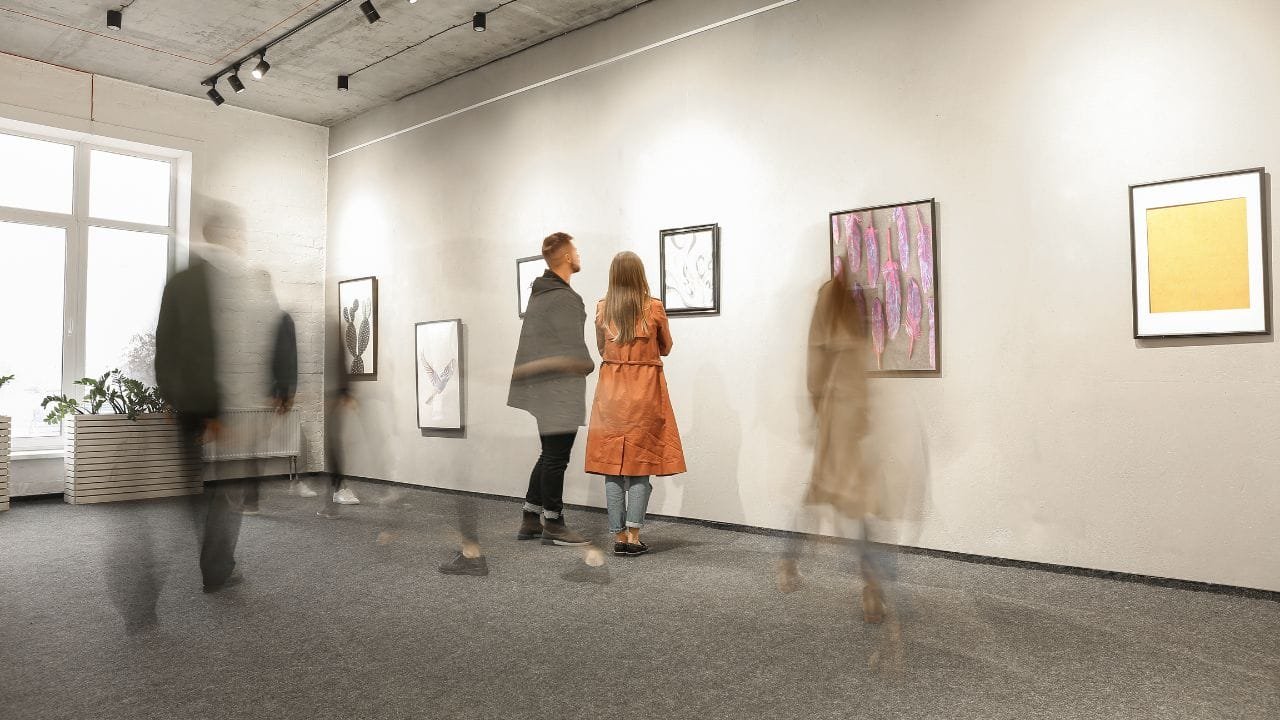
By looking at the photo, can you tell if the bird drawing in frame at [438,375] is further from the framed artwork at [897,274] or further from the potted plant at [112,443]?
the potted plant at [112,443]

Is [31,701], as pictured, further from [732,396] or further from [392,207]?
[732,396]

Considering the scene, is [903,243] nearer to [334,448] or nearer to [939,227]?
[939,227]

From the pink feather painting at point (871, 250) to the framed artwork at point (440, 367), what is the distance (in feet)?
7.03

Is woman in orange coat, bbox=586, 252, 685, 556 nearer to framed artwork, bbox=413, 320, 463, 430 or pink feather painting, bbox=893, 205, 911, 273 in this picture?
framed artwork, bbox=413, 320, 463, 430

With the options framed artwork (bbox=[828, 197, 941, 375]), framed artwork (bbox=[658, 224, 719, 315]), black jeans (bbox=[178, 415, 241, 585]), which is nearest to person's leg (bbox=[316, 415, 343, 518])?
black jeans (bbox=[178, 415, 241, 585])

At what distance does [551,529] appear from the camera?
3980 millimetres

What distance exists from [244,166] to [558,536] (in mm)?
2244

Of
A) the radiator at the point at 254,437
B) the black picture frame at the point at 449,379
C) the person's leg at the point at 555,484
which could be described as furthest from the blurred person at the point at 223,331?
the person's leg at the point at 555,484

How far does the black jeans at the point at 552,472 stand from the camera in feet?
12.3

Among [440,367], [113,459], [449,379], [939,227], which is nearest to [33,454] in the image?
[113,459]

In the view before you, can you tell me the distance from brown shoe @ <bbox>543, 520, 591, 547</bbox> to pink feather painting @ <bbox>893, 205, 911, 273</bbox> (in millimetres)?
2149

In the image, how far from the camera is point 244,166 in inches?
106

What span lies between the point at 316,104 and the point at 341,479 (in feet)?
5.74

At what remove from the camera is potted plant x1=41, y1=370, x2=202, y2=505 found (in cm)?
593
